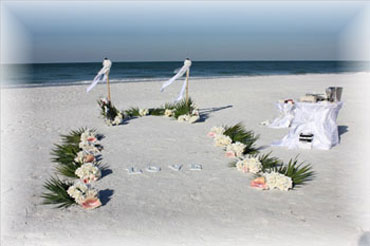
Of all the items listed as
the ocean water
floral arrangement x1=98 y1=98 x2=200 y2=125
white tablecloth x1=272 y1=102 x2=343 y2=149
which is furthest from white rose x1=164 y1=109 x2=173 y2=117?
the ocean water

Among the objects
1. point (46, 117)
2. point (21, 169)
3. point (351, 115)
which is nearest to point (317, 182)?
point (21, 169)

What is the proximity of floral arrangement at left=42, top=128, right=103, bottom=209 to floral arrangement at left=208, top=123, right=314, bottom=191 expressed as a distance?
2.49 metres

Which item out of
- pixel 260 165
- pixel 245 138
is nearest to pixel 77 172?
pixel 260 165

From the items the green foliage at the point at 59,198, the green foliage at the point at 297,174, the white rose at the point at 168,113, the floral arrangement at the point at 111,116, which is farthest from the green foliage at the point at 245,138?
the green foliage at the point at 59,198

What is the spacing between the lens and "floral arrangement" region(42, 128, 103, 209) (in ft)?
15.3

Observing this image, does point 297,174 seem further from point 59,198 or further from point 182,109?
point 182,109

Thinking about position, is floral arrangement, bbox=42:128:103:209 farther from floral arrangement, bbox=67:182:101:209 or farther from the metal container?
the metal container

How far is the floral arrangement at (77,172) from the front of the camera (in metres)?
4.66

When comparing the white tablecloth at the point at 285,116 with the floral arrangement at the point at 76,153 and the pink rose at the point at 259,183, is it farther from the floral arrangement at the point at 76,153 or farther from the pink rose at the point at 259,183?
the floral arrangement at the point at 76,153

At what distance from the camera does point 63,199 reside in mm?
4730

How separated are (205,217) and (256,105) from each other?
376 inches

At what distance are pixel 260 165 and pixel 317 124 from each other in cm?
214

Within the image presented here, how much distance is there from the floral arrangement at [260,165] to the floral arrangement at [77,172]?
2488 mm

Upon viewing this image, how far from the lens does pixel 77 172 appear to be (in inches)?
221
